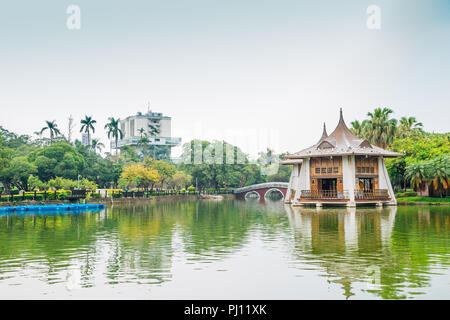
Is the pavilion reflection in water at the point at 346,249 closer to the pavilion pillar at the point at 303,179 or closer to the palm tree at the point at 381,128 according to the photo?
the pavilion pillar at the point at 303,179

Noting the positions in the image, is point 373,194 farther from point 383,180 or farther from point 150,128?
point 150,128

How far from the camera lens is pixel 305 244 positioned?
60.2 ft

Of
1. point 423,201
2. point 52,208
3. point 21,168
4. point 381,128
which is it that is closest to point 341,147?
point 423,201

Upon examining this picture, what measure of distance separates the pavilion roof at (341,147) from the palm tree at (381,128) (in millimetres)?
12869

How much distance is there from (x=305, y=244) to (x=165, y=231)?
8341mm

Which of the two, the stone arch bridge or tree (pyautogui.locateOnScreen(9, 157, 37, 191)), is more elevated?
tree (pyautogui.locateOnScreen(9, 157, 37, 191))

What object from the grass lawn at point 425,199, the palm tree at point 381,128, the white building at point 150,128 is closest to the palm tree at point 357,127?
the palm tree at point 381,128

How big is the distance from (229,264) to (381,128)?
51.0 m

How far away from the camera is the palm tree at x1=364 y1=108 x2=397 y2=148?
5994 centimetres

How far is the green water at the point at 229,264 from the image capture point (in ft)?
Answer: 35.9

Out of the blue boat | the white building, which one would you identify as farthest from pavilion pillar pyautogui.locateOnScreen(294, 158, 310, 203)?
the white building

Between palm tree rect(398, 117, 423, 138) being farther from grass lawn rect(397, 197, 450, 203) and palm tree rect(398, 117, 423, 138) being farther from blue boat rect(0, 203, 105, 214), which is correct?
blue boat rect(0, 203, 105, 214)

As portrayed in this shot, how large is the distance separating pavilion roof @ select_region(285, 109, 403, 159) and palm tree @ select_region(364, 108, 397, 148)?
42.2 feet
